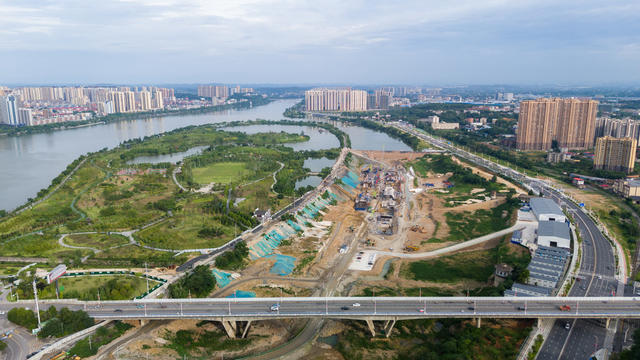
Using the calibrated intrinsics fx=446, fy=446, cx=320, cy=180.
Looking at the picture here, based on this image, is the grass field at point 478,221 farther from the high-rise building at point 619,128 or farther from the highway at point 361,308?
the high-rise building at point 619,128

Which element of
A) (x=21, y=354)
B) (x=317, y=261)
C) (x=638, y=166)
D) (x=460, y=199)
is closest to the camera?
(x=21, y=354)

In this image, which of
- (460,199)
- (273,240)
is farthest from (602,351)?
(460,199)

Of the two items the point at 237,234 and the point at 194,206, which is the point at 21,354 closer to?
the point at 237,234

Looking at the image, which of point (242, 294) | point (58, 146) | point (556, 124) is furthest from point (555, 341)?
point (58, 146)

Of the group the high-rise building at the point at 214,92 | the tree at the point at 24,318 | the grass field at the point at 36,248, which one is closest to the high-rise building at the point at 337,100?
the high-rise building at the point at 214,92

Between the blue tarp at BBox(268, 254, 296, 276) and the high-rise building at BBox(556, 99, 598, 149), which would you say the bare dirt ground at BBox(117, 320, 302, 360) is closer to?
the blue tarp at BBox(268, 254, 296, 276)

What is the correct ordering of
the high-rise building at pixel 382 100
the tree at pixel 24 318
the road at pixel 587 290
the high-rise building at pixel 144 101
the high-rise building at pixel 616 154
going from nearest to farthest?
the road at pixel 587 290, the tree at pixel 24 318, the high-rise building at pixel 616 154, the high-rise building at pixel 144 101, the high-rise building at pixel 382 100
